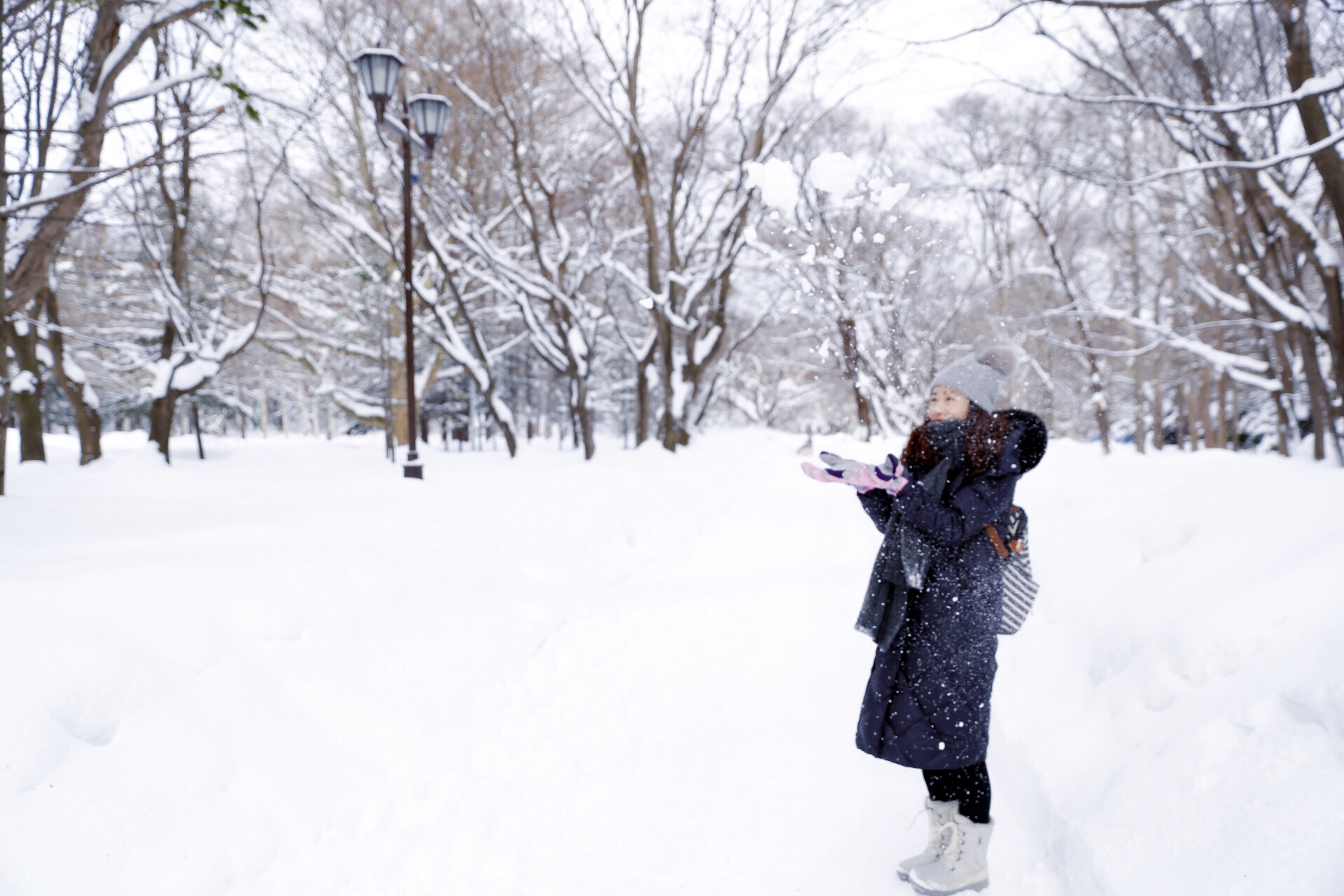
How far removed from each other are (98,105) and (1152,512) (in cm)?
849

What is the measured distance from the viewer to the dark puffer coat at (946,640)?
2.38m

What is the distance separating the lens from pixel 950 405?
2.52 metres

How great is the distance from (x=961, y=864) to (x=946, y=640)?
795 millimetres

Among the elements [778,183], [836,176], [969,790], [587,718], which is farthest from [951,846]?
[778,183]

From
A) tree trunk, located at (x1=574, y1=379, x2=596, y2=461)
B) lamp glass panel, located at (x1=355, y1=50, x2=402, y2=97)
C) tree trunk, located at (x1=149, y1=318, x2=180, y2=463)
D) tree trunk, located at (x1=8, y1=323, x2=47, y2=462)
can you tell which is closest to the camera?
lamp glass panel, located at (x1=355, y1=50, x2=402, y2=97)

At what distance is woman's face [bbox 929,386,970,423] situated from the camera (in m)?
2.51

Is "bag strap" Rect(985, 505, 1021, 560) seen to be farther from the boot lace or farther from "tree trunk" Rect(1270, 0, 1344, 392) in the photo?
"tree trunk" Rect(1270, 0, 1344, 392)

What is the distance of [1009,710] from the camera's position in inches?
146

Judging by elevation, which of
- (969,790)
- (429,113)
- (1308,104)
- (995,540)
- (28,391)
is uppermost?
(429,113)

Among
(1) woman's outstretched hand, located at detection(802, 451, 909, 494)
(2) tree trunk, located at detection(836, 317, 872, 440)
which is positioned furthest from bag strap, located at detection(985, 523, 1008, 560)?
(2) tree trunk, located at detection(836, 317, 872, 440)

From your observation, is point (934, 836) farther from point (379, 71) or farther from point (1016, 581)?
point (379, 71)

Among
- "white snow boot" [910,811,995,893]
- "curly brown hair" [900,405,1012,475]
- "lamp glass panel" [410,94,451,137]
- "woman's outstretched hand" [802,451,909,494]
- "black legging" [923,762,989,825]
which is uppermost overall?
"lamp glass panel" [410,94,451,137]

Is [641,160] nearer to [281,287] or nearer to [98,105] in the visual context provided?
[98,105]

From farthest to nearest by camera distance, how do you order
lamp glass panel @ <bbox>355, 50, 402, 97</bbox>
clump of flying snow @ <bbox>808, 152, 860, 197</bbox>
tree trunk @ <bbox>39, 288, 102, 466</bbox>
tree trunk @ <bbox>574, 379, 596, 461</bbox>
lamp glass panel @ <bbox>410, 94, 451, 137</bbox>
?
tree trunk @ <bbox>574, 379, 596, 461</bbox>
tree trunk @ <bbox>39, 288, 102, 466</bbox>
lamp glass panel @ <bbox>410, 94, 451, 137</bbox>
lamp glass panel @ <bbox>355, 50, 402, 97</bbox>
clump of flying snow @ <bbox>808, 152, 860, 197</bbox>
